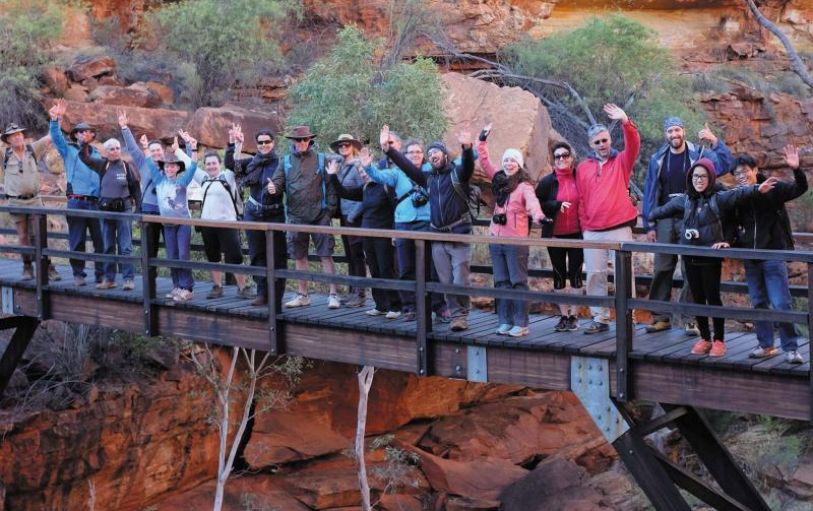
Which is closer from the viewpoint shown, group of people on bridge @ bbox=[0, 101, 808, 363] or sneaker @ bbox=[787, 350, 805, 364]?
sneaker @ bbox=[787, 350, 805, 364]

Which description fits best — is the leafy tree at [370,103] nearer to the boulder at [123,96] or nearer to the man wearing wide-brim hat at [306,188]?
the boulder at [123,96]

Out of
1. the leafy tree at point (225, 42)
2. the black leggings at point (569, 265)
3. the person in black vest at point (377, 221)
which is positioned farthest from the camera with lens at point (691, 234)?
the leafy tree at point (225, 42)

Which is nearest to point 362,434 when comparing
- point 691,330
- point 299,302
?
point 299,302

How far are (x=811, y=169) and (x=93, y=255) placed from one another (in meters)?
20.8

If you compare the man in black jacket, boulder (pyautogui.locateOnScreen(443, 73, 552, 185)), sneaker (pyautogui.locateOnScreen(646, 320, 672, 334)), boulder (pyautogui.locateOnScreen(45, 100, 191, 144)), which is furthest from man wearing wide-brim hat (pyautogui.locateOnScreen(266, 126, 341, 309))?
boulder (pyautogui.locateOnScreen(45, 100, 191, 144))

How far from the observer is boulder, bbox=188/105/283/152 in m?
21.5

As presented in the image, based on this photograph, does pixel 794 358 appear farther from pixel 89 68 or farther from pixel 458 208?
pixel 89 68

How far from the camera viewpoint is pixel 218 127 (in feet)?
70.7

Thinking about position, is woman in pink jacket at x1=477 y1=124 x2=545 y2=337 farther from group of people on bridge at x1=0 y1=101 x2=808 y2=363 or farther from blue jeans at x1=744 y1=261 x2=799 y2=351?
blue jeans at x1=744 y1=261 x2=799 y2=351

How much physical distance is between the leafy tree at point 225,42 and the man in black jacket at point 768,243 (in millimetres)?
19136

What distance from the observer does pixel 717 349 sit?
6.97 metres

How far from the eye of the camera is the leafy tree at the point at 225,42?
25156mm

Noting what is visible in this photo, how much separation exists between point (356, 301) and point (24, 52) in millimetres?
16288

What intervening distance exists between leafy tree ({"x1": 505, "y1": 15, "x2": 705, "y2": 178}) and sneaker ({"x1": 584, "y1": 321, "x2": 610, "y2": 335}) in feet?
55.3
